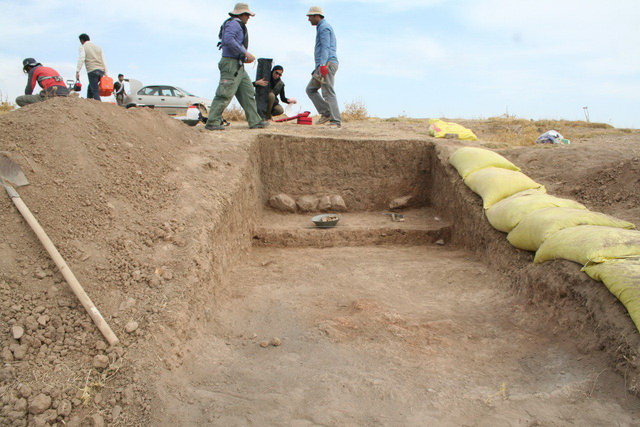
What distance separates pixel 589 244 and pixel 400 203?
139 inches

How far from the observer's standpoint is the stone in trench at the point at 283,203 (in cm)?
616

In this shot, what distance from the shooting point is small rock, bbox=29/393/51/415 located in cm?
212

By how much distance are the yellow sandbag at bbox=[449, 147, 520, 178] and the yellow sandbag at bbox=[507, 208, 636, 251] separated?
4.95 feet

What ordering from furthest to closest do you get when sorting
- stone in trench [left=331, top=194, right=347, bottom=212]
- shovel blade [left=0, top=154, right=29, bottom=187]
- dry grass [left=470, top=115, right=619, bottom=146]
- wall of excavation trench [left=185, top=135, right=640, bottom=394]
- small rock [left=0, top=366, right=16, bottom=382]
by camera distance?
dry grass [left=470, top=115, right=619, bottom=146] < stone in trench [left=331, top=194, right=347, bottom=212] < shovel blade [left=0, top=154, right=29, bottom=187] < wall of excavation trench [left=185, top=135, right=640, bottom=394] < small rock [left=0, top=366, right=16, bottom=382]

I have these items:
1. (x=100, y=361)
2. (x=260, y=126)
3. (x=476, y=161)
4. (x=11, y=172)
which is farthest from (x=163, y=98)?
(x=100, y=361)

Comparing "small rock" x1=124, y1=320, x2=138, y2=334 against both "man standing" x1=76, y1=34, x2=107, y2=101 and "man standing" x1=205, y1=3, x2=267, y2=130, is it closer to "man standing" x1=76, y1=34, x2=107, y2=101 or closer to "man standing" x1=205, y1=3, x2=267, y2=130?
"man standing" x1=205, y1=3, x2=267, y2=130

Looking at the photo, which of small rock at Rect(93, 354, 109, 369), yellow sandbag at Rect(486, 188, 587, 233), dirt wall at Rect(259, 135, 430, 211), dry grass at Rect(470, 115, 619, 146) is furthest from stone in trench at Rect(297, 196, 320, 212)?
dry grass at Rect(470, 115, 619, 146)

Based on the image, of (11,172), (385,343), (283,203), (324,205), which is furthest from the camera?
(324,205)

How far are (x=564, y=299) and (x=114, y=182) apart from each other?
3.41 metres

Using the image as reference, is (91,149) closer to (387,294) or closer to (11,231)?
(11,231)

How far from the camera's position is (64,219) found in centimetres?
309

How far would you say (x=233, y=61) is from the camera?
245 inches

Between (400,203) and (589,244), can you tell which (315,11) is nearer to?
(400,203)

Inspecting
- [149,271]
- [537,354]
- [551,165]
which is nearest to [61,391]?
[149,271]
